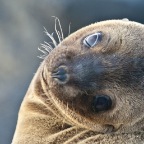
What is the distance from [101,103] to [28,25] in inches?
86.4

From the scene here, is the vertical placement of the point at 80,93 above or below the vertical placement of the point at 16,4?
below

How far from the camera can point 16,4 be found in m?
4.39

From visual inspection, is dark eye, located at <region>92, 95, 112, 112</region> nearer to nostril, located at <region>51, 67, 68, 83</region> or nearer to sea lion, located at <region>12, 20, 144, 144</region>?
sea lion, located at <region>12, 20, 144, 144</region>

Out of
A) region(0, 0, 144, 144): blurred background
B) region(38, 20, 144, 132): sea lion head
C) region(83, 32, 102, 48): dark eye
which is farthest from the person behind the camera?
region(0, 0, 144, 144): blurred background

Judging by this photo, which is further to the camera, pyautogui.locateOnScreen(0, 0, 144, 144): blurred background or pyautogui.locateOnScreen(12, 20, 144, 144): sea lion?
pyautogui.locateOnScreen(0, 0, 144, 144): blurred background

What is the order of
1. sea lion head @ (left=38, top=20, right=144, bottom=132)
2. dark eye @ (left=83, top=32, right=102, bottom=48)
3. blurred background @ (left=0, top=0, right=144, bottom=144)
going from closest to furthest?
sea lion head @ (left=38, top=20, right=144, bottom=132) < dark eye @ (left=83, top=32, right=102, bottom=48) < blurred background @ (left=0, top=0, right=144, bottom=144)

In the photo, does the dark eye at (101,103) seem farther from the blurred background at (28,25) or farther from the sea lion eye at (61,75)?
the blurred background at (28,25)

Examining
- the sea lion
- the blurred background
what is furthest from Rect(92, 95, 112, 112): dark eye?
the blurred background

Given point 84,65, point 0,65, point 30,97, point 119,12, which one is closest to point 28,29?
point 0,65

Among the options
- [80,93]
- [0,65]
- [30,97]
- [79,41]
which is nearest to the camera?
[80,93]

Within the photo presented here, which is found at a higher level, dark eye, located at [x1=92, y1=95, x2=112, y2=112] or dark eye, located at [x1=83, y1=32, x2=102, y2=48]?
dark eye, located at [x1=83, y1=32, x2=102, y2=48]

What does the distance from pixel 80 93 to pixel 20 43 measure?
2.12 m

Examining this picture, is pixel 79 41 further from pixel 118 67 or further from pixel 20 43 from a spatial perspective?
pixel 20 43

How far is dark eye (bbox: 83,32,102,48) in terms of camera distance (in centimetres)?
246
